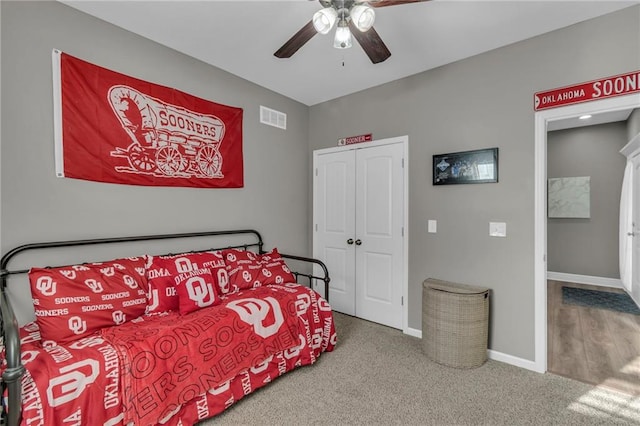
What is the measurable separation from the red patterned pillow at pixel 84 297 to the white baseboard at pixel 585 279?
6.62 metres

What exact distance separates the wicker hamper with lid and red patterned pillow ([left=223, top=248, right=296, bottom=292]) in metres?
1.39

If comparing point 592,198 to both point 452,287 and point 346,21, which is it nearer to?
point 452,287

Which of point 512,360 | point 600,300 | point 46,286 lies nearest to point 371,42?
point 46,286

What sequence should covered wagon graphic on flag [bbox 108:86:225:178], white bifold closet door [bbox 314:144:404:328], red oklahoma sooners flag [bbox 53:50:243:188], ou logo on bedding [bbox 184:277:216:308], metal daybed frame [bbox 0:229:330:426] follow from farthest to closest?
white bifold closet door [bbox 314:144:404:328] → covered wagon graphic on flag [bbox 108:86:225:178] → ou logo on bedding [bbox 184:277:216:308] → red oklahoma sooners flag [bbox 53:50:243:188] → metal daybed frame [bbox 0:229:330:426]

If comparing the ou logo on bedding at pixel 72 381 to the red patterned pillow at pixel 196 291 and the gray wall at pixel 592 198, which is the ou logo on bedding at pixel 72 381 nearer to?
the red patterned pillow at pixel 196 291

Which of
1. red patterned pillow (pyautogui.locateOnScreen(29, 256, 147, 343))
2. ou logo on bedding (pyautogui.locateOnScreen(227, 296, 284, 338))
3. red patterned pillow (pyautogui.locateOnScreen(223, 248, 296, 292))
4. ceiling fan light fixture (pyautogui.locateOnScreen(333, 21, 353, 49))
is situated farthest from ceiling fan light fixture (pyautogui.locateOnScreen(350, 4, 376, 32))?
red patterned pillow (pyautogui.locateOnScreen(29, 256, 147, 343))

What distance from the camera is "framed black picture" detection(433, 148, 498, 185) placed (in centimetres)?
275

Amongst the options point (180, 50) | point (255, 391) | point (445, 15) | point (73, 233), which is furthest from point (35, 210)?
point (445, 15)

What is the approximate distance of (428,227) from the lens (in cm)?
315

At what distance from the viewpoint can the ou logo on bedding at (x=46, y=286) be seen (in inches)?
70.8

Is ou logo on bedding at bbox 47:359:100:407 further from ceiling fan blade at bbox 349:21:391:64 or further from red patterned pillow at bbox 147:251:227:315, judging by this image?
ceiling fan blade at bbox 349:21:391:64

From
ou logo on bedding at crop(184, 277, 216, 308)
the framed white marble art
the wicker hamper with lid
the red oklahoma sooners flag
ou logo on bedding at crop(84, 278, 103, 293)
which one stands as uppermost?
the red oklahoma sooners flag

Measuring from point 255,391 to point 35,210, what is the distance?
6.39ft

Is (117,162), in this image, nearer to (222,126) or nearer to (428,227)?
(222,126)
